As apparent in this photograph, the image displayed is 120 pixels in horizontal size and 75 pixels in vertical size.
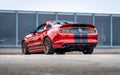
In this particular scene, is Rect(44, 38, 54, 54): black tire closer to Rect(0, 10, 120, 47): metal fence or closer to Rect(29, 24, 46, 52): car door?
Rect(29, 24, 46, 52): car door

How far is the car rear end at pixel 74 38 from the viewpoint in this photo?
12.3 metres

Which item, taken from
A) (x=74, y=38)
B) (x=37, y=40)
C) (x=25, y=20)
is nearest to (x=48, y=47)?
(x=74, y=38)

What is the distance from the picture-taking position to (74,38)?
40.5 feet

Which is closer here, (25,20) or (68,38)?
(68,38)

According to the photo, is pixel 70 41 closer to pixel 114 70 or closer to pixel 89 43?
pixel 89 43

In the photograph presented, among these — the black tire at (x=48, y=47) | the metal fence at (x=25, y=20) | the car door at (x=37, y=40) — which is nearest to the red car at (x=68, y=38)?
the black tire at (x=48, y=47)

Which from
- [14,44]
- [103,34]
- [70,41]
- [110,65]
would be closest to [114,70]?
[110,65]

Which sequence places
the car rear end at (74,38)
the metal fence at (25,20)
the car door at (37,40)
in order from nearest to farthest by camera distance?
the car rear end at (74,38) → the car door at (37,40) → the metal fence at (25,20)

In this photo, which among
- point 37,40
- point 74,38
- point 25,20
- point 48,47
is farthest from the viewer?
point 25,20

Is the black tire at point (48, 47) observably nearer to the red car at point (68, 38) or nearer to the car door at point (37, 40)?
the red car at point (68, 38)

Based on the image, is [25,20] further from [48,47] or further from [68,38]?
[68,38]

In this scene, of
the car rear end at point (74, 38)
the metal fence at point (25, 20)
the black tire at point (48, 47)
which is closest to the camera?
the car rear end at point (74, 38)

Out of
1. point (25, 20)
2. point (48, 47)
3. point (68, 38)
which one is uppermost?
point (68, 38)

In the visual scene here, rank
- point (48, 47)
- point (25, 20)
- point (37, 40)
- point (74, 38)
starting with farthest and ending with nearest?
point (25, 20)
point (37, 40)
point (48, 47)
point (74, 38)
